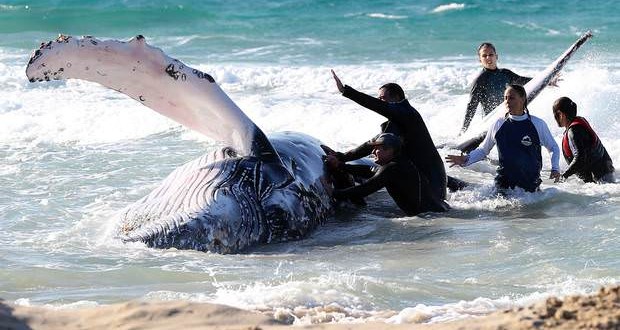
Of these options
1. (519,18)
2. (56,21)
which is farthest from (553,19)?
(56,21)

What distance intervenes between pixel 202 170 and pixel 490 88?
16.6 ft

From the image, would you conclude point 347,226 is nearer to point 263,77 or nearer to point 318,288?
point 318,288

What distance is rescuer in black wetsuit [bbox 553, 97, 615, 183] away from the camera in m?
11.0

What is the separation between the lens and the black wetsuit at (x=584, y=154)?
1096cm

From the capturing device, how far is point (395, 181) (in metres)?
9.78

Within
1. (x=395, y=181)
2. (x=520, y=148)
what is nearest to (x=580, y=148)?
(x=520, y=148)

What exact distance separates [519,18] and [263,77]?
33.2 ft

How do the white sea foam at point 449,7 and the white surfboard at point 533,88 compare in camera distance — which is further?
the white sea foam at point 449,7

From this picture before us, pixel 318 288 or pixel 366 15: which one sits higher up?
pixel 366 15

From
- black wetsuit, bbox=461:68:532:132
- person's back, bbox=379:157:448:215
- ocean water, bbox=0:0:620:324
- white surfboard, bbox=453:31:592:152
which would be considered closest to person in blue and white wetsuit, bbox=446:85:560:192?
ocean water, bbox=0:0:620:324

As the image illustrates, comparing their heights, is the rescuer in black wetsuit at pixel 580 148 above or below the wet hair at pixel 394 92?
below

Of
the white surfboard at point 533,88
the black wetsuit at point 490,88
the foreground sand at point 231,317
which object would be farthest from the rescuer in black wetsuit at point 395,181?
the foreground sand at point 231,317

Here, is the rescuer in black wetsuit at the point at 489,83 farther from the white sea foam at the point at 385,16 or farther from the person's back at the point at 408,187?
the white sea foam at the point at 385,16

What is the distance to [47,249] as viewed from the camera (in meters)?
8.98
